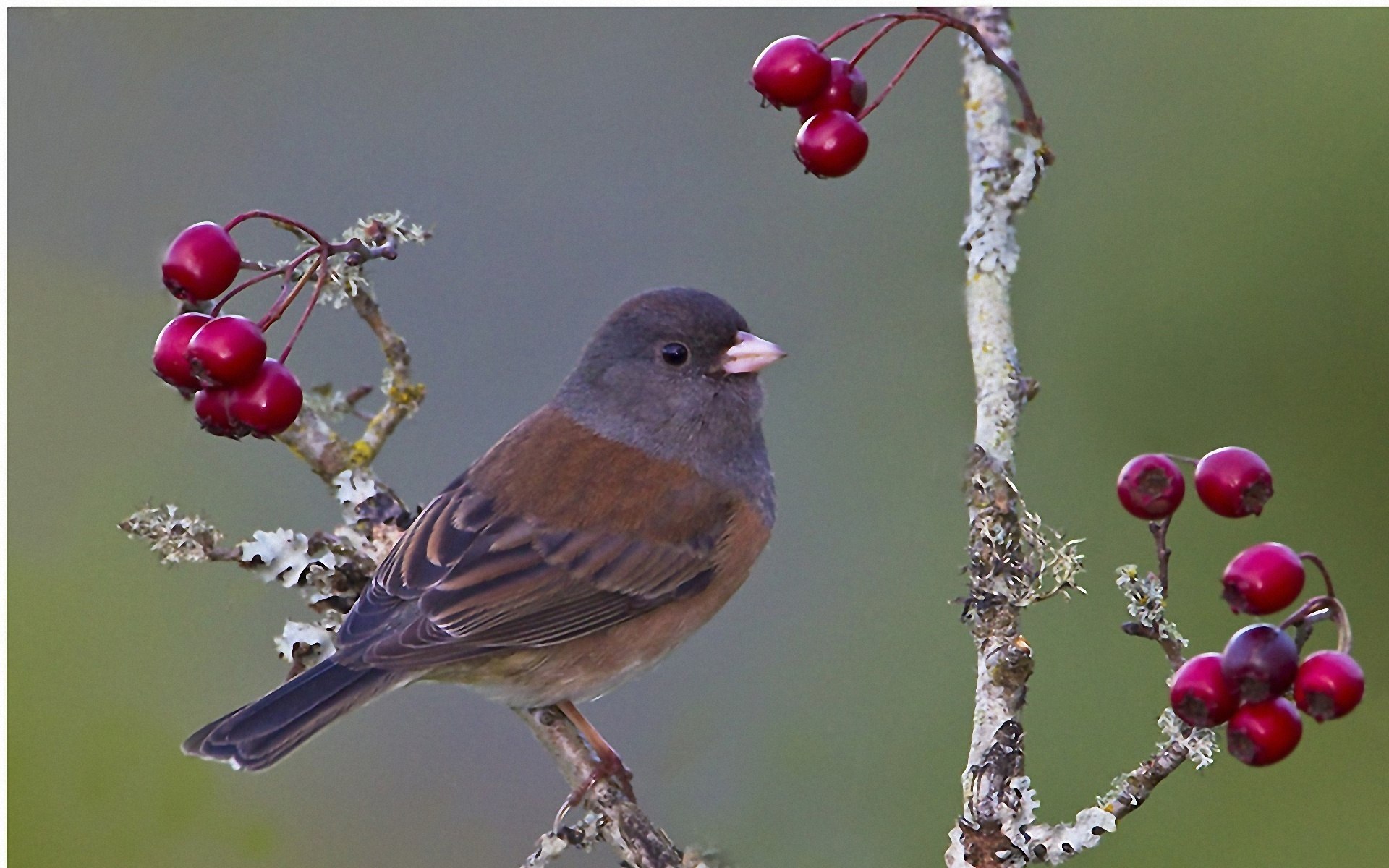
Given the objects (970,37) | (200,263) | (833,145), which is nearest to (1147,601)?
(833,145)

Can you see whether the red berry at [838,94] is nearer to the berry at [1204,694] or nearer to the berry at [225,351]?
the berry at [225,351]

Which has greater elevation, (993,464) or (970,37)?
(970,37)

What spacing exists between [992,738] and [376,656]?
1.12m

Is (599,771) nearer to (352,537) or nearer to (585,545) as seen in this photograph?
(585,545)

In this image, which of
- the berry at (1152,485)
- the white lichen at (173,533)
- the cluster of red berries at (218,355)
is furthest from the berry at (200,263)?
the berry at (1152,485)

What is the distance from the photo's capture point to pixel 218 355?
1.90 meters

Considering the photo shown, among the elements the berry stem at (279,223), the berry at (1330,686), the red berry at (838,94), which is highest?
the berry stem at (279,223)

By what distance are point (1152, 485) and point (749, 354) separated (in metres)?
1.21

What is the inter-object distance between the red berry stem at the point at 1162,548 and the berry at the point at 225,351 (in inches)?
51.7

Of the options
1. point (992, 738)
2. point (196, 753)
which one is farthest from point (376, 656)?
point (992, 738)

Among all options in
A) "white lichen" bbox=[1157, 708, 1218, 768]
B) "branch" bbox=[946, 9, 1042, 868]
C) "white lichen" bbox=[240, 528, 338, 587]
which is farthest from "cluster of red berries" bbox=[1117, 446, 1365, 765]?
"white lichen" bbox=[240, 528, 338, 587]

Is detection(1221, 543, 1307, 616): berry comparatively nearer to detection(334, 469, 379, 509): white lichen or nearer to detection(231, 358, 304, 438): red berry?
detection(231, 358, 304, 438): red berry

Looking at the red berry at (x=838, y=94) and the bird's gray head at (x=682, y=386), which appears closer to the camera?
the red berry at (x=838, y=94)

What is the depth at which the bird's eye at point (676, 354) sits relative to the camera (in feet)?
9.16
